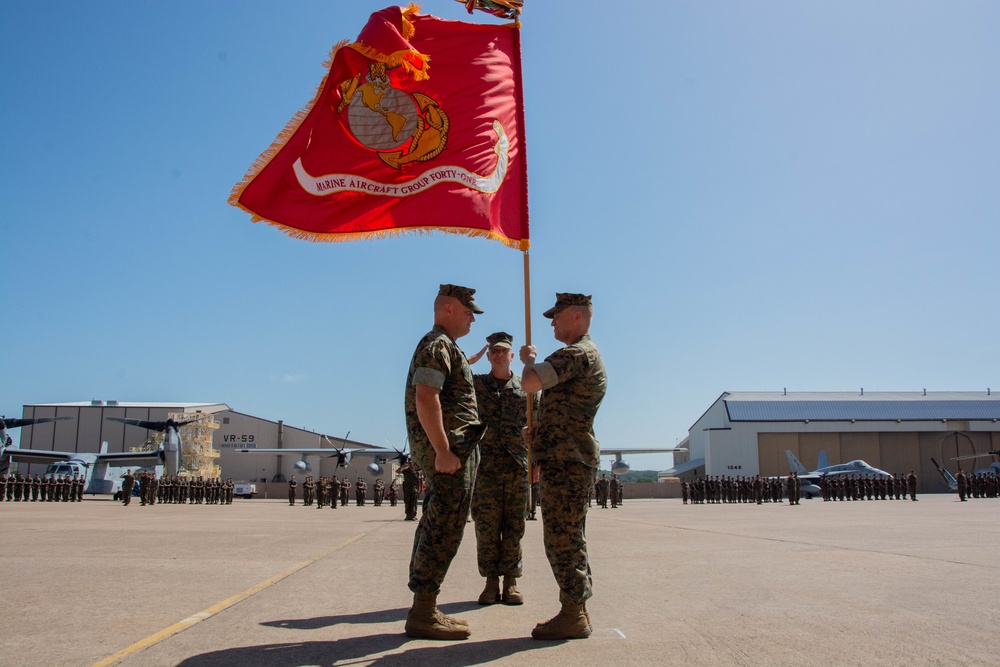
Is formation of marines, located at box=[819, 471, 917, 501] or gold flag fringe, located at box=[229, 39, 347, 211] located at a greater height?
gold flag fringe, located at box=[229, 39, 347, 211]

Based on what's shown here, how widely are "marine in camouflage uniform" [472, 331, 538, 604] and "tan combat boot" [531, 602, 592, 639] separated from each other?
0.99 meters

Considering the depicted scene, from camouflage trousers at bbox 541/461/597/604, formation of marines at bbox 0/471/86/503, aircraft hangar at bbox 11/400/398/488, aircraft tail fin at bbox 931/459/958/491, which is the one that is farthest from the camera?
aircraft hangar at bbox 11/400/398/488

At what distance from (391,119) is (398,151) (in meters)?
0.31

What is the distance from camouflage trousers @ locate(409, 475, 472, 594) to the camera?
10.7 feet

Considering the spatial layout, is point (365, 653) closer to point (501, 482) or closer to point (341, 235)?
point (501, 482)

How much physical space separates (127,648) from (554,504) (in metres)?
2.02

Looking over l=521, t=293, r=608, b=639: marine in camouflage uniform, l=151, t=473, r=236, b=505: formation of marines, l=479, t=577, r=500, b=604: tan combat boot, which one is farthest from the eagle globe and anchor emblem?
l=151, t=473, r=236, b=505: formation of marines

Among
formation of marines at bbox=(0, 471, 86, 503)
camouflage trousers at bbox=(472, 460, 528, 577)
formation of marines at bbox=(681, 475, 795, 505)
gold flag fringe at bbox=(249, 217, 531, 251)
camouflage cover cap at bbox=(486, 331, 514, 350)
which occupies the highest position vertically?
gold flag fringe at bbox=(249, 217, 531, 251)

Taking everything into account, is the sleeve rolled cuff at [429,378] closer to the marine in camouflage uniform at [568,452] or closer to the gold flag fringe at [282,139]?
the marine in camouflage uniform at [568,452]

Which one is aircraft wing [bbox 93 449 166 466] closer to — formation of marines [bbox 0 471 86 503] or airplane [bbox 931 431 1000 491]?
formation of marines [bbox 0 471 86 503]

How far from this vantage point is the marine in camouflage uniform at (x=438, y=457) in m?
3.19

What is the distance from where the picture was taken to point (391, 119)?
5340mm

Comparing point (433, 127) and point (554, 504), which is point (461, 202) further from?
point (554, 504)

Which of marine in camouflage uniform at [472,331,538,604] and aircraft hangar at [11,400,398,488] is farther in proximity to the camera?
aircraft hangar at [11,400,398,488]
